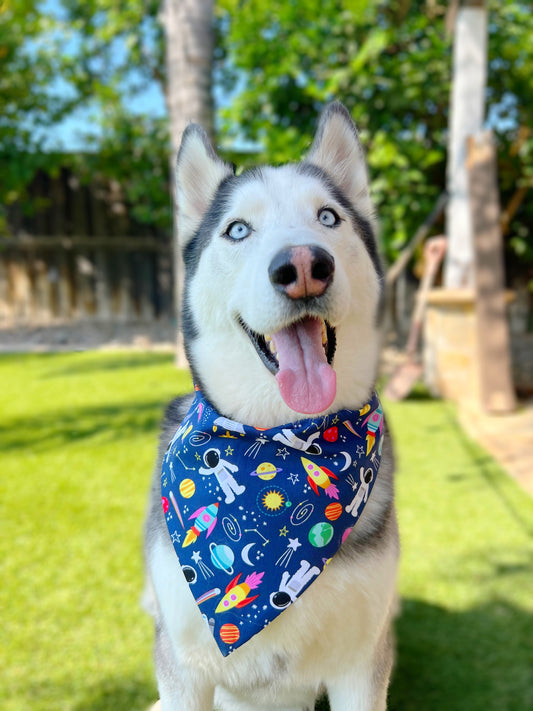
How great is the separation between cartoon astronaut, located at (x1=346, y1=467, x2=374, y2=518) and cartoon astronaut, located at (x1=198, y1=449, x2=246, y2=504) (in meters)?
0.27

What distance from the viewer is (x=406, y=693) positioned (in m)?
2.41

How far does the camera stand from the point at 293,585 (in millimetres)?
1312

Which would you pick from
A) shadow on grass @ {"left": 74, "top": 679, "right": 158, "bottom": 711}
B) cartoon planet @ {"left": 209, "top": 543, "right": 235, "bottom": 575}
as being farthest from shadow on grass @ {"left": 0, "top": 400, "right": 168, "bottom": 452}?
cartoon planet @ {"left": 209, "top": 543, "right": 235, "bottom": 575}

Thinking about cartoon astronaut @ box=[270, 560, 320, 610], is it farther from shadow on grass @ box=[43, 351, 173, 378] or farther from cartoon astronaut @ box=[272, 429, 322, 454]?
shadow on grass @ box=[43, 351, 173, 378]

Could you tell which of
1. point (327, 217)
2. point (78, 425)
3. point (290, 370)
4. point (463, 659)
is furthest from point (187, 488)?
point (78, 425)

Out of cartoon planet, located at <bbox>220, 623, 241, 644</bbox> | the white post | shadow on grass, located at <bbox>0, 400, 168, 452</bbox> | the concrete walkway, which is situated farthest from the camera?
the white post

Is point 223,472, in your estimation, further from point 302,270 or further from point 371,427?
point 302,270

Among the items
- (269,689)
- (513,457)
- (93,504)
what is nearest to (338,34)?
(513,457)

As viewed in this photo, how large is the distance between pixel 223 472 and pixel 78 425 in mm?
4266

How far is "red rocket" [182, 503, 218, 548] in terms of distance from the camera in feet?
4.50

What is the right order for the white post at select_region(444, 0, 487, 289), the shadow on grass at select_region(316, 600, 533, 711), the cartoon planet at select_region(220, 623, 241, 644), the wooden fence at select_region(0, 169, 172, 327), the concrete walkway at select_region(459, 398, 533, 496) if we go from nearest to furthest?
the cartoon planet at select_region(220, 623, 241, 644) < the shadow on grass at select_region(316, 600, 533, 711) < the concrete walkway at select_region(459, 398, 533, 496) < the white post at select_region(444, 0, 487, 289) < the wooden fence at select_region(0, 169, 172, 327)

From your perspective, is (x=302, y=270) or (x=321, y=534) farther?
(x=321, y=534)

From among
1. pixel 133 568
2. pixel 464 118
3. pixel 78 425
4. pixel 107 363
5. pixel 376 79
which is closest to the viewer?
pixel 133 568

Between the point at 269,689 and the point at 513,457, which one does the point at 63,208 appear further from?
the point at 269,689
